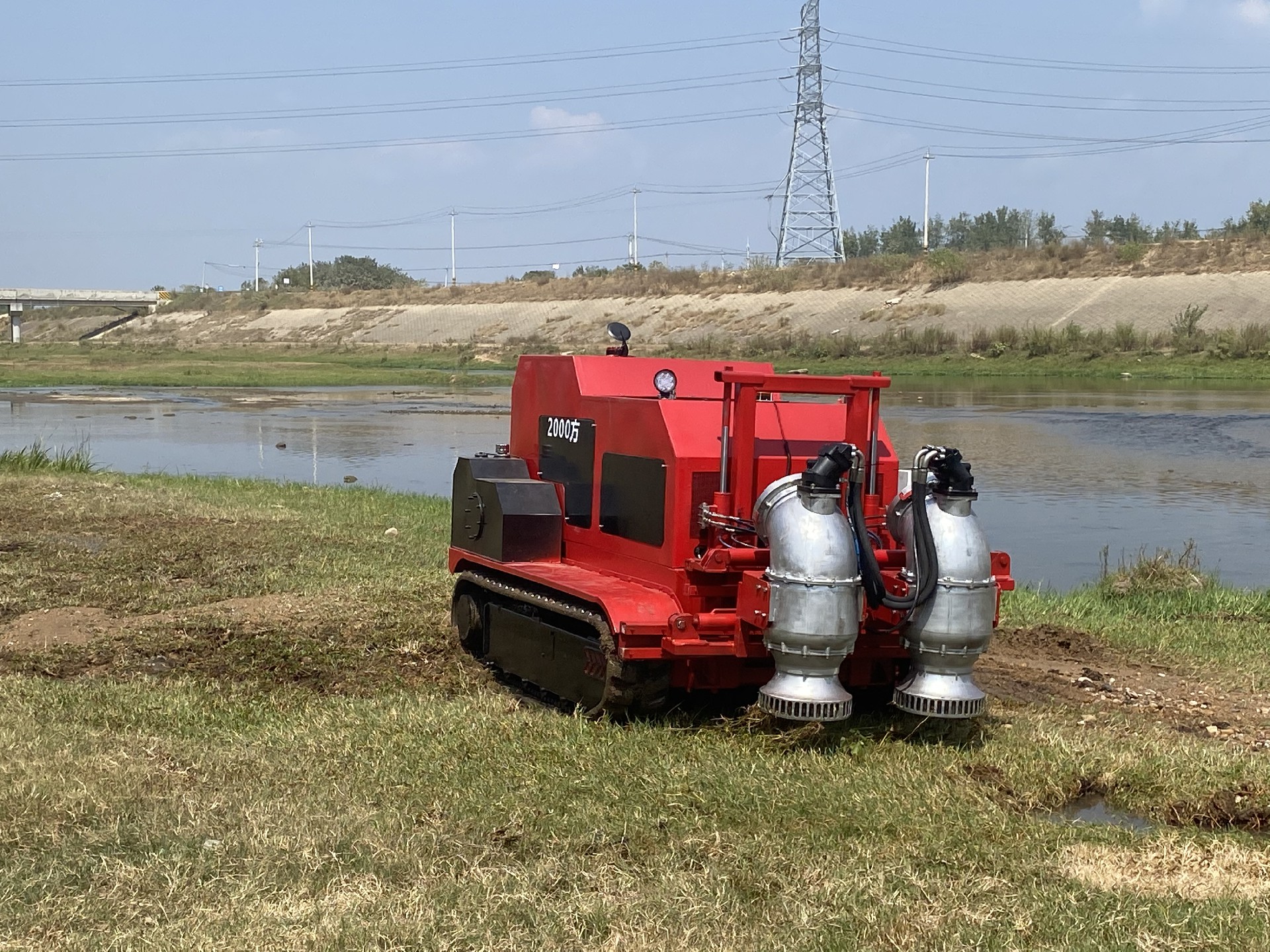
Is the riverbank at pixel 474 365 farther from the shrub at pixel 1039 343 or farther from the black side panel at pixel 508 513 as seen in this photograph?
the black side panel at pixel 508 513

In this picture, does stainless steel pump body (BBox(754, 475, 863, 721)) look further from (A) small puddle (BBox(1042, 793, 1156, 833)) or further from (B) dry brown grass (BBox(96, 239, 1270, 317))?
(B) dry brown grass (BBox(96, 239, 1270, 317))

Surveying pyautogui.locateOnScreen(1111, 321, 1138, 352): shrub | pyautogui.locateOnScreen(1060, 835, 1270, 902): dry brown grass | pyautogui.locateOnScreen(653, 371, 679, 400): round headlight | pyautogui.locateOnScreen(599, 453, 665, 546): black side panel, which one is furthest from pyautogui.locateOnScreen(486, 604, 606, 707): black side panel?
pyautogui.locateOnScreen(1111, 321, 1138, 352): shrub

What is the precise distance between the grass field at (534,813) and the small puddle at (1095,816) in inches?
2.2

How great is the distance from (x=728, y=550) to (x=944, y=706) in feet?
3.93

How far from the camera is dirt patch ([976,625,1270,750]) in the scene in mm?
7770

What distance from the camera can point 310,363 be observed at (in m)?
62.6

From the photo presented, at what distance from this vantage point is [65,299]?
96.9 meters

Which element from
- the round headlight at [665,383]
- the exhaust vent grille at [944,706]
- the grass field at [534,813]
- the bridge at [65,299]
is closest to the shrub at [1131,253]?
the grass field at [534,813]

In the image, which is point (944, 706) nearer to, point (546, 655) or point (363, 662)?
point (546, 655)

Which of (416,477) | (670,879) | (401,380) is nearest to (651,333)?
(401,380)

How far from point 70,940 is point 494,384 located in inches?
1719

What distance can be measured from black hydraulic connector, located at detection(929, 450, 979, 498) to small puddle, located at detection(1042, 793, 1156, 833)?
1.43m

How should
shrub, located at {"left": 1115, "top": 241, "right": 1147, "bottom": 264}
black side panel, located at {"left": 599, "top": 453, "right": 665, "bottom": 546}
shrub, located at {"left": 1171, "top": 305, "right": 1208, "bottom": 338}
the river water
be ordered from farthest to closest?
shrub, located at {"left": 1115, "top": 241, "right": 1147, "bottom": 264}
shrub, located at {"left": 1171, "top": 305, "right": 1208, "bottom": 338}
the river water
black side panel, located at {"left": 599, "top": 453, "right": 665, "bottom": 546}

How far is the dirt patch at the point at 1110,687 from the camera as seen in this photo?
7770 mm
